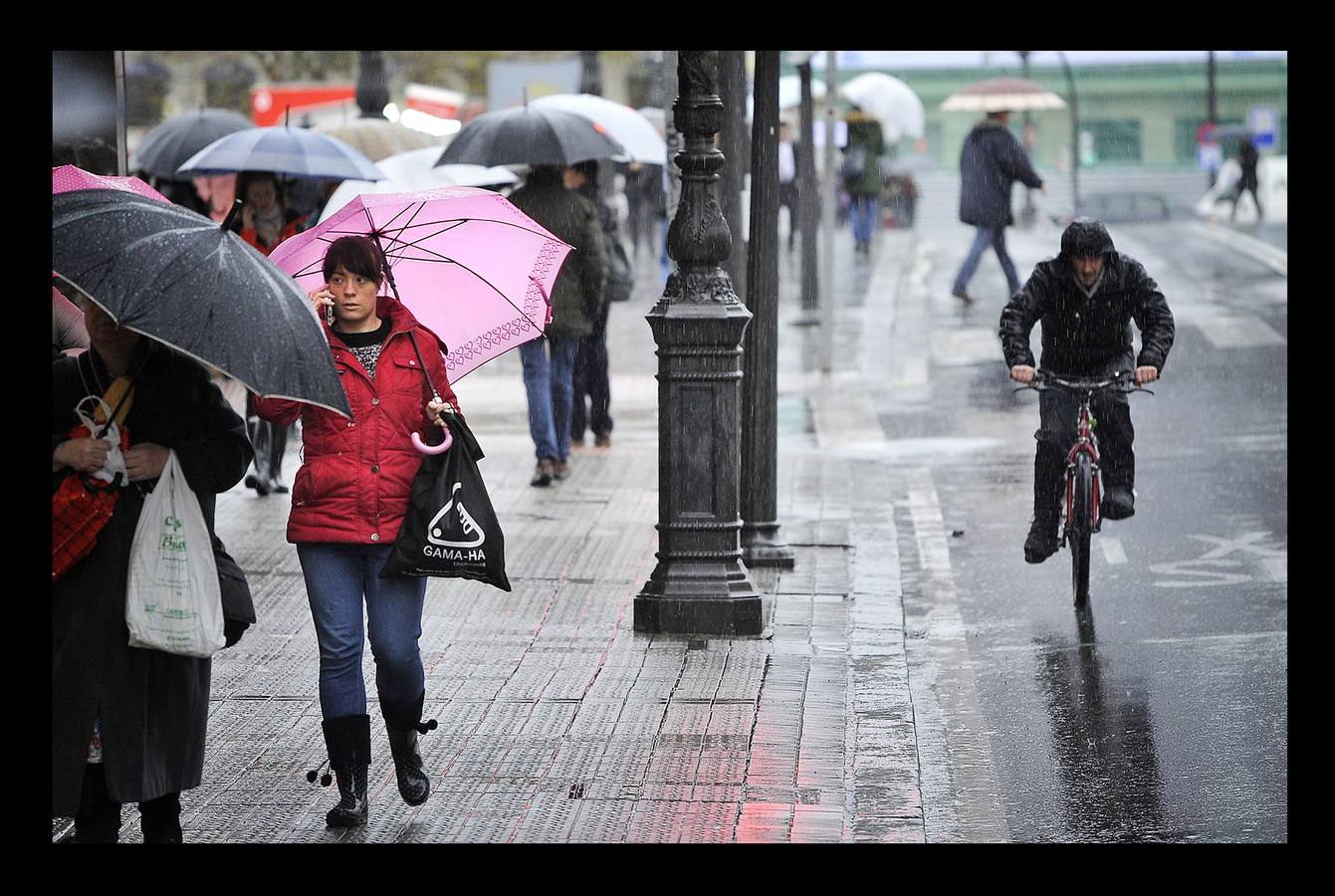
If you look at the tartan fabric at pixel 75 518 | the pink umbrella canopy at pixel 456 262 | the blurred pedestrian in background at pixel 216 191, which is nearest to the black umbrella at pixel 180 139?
the blurred pedestrian in background at pixel 216 191

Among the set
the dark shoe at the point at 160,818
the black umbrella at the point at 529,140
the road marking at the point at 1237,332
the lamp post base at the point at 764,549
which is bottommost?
the lamp post base at the point at 764,549

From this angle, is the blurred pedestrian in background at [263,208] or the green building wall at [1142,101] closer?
the blurred pedestrian in background at [263,208]

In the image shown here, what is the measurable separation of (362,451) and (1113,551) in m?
5.82

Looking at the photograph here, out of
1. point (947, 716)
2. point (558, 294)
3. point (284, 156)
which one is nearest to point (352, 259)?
point (947, 716)

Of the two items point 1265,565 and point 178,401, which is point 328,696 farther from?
point 1265,565

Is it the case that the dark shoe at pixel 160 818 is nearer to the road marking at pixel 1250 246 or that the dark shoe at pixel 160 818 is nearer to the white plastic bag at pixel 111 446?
the white plastic bag at pixel 111 446

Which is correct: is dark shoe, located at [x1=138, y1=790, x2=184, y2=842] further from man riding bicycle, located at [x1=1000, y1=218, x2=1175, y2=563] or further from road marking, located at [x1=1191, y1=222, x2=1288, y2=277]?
road marking, located at [x1=1191, y1=222, x2=1288, y2=277]

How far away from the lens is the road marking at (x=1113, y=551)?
1049 cm

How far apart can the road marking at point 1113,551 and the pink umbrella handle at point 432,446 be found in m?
5.34

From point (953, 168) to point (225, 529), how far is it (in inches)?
2121

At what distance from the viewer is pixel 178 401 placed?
521cm
